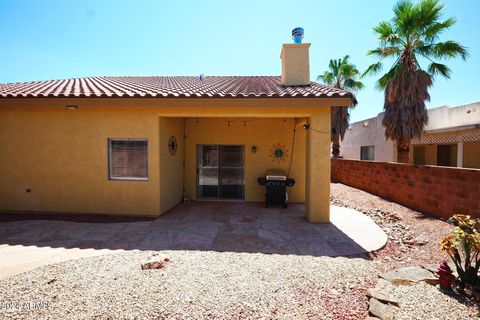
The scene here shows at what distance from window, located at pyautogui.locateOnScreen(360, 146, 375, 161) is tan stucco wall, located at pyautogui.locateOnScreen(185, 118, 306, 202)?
14276 millimetres

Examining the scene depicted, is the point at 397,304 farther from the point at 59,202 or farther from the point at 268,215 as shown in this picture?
the point at 59,202

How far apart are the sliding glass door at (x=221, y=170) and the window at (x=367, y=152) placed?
51.8 feet

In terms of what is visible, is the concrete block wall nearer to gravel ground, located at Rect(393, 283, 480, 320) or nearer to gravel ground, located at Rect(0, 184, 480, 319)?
gravel ground, located at Rect(0, 184, 480, 319)

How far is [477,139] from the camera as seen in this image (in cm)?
1288

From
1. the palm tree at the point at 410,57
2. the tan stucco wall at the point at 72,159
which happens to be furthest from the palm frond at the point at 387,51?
the tan stucco wall at the point at 72,159

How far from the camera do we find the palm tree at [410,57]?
36.1 ft

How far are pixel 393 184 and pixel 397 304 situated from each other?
8.73 m

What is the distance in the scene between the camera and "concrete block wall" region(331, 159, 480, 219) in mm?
6860

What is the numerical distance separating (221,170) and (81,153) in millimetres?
5073

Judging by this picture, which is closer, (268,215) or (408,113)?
(268,215)

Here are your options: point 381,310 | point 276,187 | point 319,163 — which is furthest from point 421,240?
point 276,187

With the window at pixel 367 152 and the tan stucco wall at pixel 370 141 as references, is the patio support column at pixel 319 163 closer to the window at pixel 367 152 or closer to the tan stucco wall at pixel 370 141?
the tan stucco wall at pixel 370 141

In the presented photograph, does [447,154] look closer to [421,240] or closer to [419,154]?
[419,154]

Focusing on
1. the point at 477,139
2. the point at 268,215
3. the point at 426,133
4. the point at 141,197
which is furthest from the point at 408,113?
the point at 141,197
